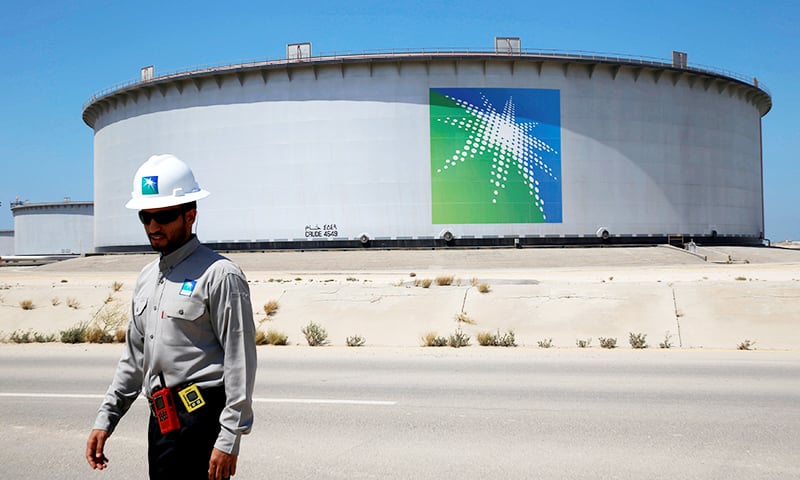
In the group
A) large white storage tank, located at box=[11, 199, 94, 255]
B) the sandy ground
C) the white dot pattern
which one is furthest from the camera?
large white storage tank, located at box=[11, 199, 94, 255]

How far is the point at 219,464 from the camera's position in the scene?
335 cm

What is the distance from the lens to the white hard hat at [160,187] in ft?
11.9

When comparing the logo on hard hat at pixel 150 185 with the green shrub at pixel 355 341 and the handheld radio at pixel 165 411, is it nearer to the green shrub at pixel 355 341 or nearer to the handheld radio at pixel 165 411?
the handheld radio at pixel 165 411

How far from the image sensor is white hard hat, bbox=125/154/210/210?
3.64m

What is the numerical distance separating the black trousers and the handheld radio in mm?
31

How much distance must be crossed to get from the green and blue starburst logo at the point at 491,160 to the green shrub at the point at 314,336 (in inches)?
1081

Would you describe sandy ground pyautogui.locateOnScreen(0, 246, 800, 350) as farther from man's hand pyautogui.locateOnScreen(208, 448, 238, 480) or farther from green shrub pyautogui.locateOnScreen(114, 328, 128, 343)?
man's hand pyautogui.locateOnScreen(208, 448, 238, 480)

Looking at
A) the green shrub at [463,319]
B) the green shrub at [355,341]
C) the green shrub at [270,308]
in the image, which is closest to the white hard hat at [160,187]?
the green shrub at [355,341]

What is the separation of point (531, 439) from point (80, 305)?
15.5 meters

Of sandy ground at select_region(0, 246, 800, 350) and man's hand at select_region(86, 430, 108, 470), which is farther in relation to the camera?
sandy ground at select_region(0, 246, 800, 350)

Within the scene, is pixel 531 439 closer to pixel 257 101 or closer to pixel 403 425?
pixel 403 425

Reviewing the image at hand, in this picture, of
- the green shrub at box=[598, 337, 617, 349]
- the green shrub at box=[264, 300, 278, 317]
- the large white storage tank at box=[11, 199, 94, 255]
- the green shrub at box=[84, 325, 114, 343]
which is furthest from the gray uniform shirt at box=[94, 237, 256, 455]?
the large white storage tank at box=[11, 199, 94, 255]

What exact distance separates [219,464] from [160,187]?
4.48ft

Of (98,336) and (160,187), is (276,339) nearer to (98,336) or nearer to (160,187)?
(98,336)
